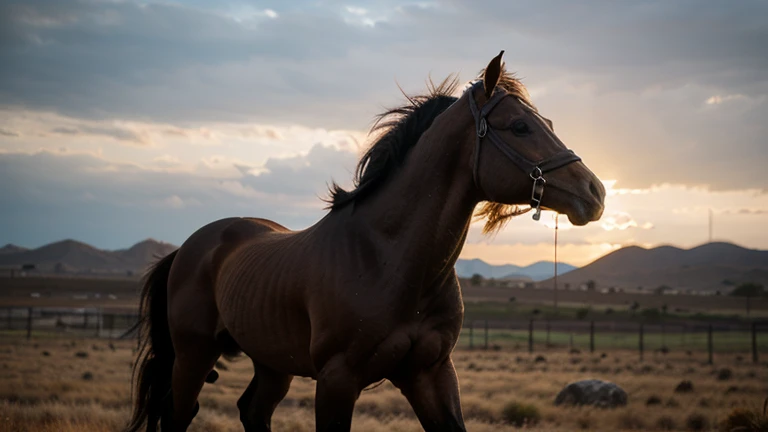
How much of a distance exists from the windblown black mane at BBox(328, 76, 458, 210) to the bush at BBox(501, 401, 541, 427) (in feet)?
35.3

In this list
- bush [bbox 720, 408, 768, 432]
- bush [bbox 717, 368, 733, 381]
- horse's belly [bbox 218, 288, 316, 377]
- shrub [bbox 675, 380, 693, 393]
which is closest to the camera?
horse's belly [bbox 218, 288, 316, 377]

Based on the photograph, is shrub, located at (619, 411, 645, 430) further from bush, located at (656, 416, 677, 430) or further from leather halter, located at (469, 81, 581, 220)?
leather halter, located at (469, 81, 581, 220)

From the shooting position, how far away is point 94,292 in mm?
101625

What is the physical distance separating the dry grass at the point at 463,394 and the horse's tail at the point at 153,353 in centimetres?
195

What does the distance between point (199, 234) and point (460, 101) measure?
3.46m

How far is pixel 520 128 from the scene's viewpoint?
3875 millimetres

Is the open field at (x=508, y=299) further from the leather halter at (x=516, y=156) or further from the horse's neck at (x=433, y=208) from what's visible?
the leather halter at (x=516, y=156)

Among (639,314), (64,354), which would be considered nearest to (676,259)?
(639,314)

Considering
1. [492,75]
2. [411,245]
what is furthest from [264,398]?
[492,75]

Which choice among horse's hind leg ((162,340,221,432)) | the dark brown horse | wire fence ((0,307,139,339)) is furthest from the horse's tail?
wire fence ((0,307,139,339))

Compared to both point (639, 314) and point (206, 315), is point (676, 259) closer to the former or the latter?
point (639, 314)

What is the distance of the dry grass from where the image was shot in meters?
11.3

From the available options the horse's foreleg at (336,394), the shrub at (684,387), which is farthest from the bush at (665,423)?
the horse's foreleg at (336,394)

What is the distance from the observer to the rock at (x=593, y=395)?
16.0 m
